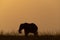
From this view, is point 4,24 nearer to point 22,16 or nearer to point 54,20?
point 22,16

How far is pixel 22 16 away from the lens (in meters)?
1.95

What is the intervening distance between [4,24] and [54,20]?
1.65 ft

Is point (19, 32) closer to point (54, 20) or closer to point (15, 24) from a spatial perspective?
point (15, 24)

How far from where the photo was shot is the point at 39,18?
1.94m

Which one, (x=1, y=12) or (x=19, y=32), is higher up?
(x=1, y=12)

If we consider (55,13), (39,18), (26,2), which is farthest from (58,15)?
(26,2)

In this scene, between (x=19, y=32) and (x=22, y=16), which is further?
(x=22, y=16)
